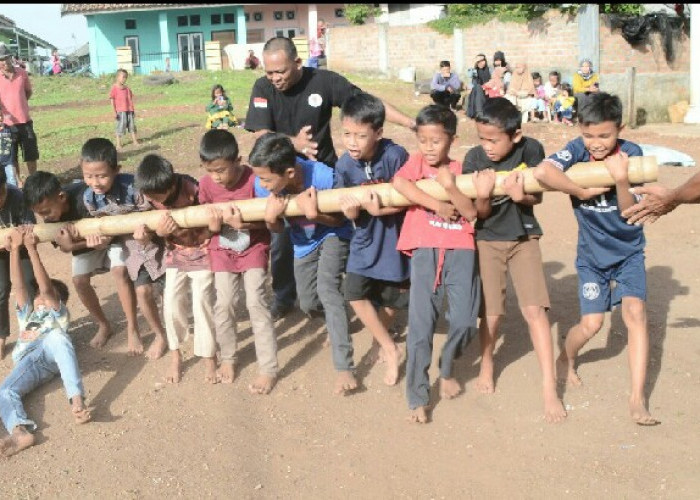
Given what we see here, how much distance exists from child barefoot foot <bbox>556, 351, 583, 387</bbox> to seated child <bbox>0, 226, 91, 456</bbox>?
105 inches

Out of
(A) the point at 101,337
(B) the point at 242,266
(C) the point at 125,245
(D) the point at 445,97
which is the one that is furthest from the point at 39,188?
(D) the point at 445,97

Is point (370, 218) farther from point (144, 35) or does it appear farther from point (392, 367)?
point (144, 35)

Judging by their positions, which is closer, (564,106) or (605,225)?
(605,225)

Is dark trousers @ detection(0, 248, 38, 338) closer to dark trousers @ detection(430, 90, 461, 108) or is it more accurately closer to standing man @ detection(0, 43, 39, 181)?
standing man @ detection(0, 43, 39, 181)

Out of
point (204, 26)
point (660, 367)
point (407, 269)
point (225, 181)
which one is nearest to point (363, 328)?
point (407, 269)

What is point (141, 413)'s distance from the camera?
4648 millimetres

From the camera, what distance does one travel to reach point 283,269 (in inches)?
233

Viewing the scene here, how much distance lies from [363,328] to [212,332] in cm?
117

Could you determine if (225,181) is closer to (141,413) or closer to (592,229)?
(141,413)

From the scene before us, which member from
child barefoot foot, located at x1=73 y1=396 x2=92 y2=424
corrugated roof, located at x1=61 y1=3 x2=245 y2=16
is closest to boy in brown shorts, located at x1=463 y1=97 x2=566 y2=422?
child barefoot foot, located at x1=73 y1=396 x2=92 y2=424

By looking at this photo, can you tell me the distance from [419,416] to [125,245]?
238 centimetres

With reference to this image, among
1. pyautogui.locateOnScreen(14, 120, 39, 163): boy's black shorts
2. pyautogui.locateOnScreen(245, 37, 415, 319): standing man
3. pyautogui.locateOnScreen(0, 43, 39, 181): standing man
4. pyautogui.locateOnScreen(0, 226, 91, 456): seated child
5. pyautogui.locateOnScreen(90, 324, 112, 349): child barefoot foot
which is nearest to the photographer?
pyautogui.locateOnScreen(0, 226, 91, 456): seated child

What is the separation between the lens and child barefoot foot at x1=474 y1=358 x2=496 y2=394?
Result: 459 centimetres

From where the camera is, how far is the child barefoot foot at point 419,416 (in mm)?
4277
